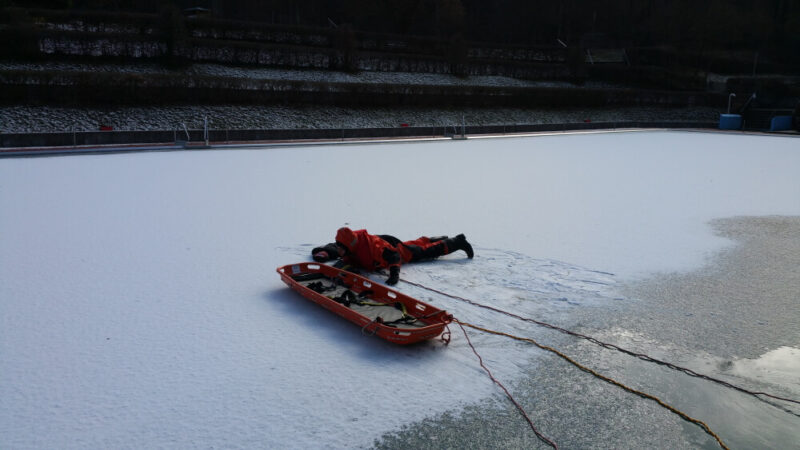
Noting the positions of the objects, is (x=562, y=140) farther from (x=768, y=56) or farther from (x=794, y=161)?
(x=768, y=56)

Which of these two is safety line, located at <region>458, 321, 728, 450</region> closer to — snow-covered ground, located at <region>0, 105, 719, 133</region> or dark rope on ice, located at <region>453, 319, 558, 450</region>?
dark rope on ice, located at <region>453, 319, 558, 450</region>

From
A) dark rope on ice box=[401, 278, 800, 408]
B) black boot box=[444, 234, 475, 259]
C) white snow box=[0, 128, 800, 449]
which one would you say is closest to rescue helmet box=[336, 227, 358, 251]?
white snow box=[0, 128, 800, 449]

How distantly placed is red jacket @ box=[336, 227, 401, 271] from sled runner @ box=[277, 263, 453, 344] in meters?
0.32

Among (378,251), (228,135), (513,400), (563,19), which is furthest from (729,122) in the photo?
(513,400)

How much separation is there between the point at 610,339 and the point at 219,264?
3.75 meters

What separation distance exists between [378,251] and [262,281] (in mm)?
1113

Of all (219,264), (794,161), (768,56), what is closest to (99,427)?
(219,264)

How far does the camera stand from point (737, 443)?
2.98 metres

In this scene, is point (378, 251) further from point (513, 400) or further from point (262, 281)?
point (513, 400)

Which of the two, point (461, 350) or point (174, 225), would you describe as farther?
point (174, 225)

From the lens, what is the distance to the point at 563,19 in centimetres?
5034

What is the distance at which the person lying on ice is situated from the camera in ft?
17.5

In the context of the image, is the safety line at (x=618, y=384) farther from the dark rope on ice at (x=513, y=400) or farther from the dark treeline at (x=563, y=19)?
the dark treeline at (x=563, y=19)

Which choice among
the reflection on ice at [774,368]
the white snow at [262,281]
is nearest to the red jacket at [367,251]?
the white snow at [262,281]
